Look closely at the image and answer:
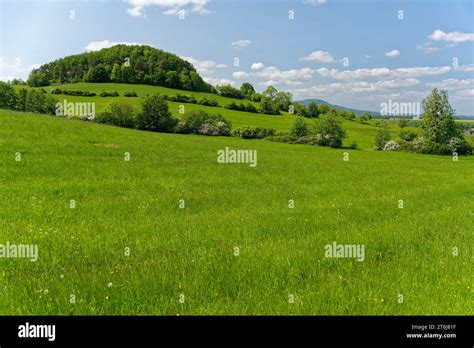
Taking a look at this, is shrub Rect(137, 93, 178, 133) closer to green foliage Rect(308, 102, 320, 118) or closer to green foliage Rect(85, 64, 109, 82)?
green foliage Rect(85, 64, 109, 82)

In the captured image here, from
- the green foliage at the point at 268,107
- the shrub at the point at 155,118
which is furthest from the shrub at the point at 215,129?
the green foliage at the point at 268,107

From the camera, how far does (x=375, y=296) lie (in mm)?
5562

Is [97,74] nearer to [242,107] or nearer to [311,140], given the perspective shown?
[311,140]

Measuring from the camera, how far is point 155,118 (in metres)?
64.4

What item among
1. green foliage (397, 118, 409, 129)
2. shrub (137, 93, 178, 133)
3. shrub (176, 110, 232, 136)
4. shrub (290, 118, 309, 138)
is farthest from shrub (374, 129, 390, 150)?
shrub (137, 93, 178, 133)

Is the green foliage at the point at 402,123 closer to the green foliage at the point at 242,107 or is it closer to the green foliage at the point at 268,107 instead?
the green foliage at the point at 268,107

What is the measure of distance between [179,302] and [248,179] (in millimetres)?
16197

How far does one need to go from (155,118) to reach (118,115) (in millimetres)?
6877

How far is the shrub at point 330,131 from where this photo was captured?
239 ft

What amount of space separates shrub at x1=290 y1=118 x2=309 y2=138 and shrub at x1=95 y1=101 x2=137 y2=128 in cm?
3269

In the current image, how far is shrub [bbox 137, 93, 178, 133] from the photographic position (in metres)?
63.0

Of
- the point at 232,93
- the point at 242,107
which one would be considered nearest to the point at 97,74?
the point at 232,93
